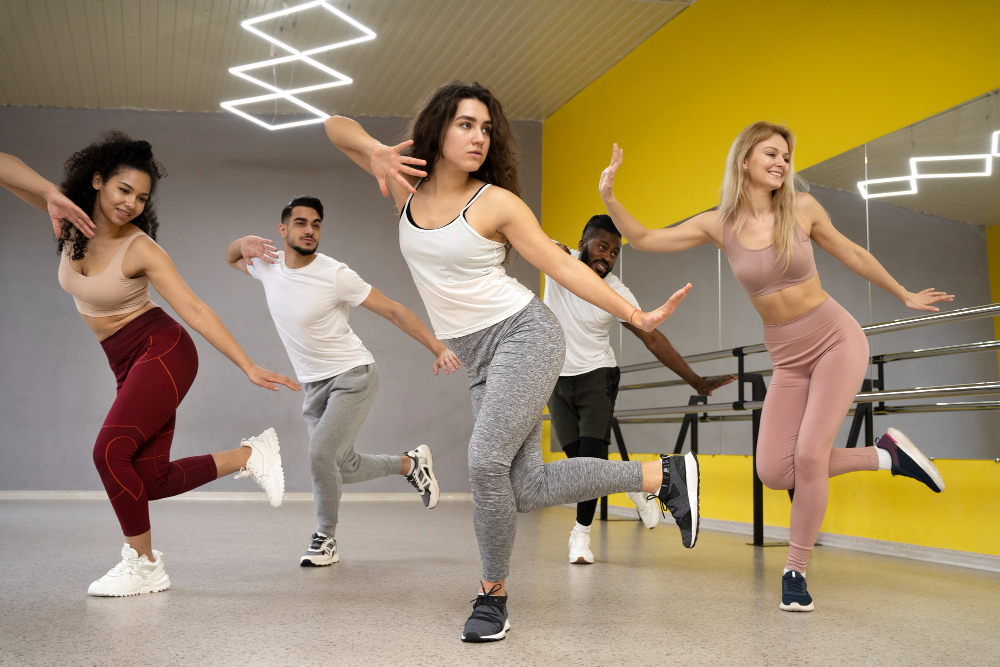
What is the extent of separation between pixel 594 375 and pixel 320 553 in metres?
1.39

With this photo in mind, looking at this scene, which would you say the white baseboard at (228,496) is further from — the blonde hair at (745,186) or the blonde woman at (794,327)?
the blonde hair at (745,186)

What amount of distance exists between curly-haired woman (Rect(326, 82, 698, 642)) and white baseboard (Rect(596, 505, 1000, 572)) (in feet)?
6.84

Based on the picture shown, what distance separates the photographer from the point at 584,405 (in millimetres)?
3521

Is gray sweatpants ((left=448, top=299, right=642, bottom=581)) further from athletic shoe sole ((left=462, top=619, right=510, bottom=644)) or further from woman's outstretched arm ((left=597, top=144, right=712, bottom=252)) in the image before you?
woman's outstretched arm ((left=597, top=144, right=712, bottom=252))

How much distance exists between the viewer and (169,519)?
5129mm

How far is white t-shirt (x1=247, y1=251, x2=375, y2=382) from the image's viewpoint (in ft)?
11.1

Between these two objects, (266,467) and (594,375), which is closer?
(266,467)

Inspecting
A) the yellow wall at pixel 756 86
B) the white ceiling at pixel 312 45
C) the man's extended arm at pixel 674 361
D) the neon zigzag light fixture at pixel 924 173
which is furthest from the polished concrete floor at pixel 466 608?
the white ceiling at pixel 312 45

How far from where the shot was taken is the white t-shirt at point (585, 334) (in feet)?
11.7

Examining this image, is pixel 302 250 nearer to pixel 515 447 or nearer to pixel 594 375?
pixel 594 375

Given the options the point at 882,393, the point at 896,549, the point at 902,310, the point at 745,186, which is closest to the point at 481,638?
the point at 745,186

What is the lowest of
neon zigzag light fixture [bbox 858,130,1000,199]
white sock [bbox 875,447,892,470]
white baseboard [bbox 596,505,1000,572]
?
white baseboard [bbox 596,505,1000,572]

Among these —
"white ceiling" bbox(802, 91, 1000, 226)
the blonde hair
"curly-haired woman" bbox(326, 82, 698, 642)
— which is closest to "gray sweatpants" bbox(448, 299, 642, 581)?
"curly-haired woman" bbox(326, 82, 698, 642)

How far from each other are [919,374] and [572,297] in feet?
5.65
